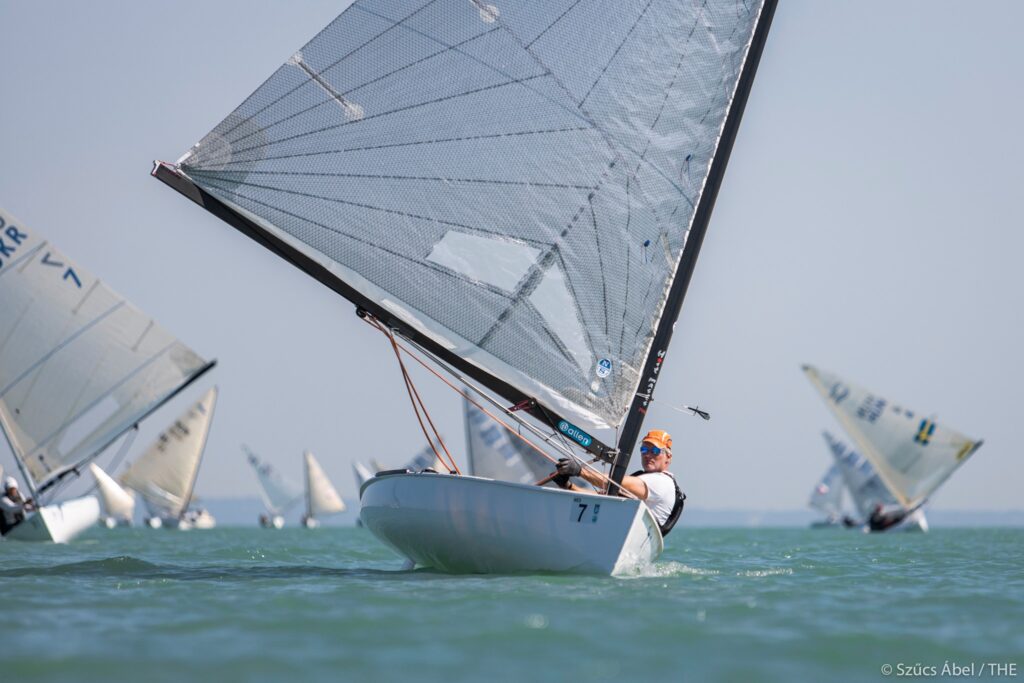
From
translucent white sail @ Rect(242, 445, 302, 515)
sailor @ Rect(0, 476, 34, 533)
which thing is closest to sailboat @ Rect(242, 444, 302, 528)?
translucent white sail @ Rect(242, 445, 302, 515)

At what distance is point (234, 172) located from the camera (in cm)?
1271

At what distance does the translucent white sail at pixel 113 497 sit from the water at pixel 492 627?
172 feet

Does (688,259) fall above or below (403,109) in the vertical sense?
below

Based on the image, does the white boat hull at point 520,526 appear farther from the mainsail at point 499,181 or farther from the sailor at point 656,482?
the mainsail at point 499,181

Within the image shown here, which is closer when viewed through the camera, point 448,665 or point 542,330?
point 448,665

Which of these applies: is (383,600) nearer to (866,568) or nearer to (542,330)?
(542,330)

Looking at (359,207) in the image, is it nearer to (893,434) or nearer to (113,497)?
(893,434)

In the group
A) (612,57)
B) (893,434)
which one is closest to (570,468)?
(612,57)

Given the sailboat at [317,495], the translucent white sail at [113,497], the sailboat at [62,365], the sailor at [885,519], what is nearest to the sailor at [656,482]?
the sailboat at [62,365]

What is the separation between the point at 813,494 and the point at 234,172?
94003mm

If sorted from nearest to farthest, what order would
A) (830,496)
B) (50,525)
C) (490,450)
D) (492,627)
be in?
1. (492,627)
2. (50,525)
3. (490,450)
4. (830,496)

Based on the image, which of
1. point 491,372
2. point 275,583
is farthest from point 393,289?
point 275,583

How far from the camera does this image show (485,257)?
1320 cm

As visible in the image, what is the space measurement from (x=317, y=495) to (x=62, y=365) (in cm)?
6208
